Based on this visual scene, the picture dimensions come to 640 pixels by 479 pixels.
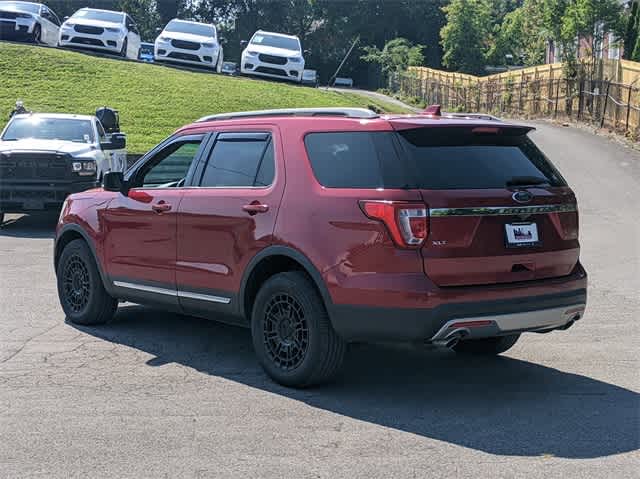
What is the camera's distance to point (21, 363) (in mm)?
6957

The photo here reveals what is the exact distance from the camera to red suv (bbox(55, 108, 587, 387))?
18.6 ft

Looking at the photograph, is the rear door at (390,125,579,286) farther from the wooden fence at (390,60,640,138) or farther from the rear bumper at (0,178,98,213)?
the wooden fence at (390,60,640,138)

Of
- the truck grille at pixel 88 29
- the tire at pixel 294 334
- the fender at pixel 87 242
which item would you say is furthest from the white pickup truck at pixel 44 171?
the truck grille at pixel 88 29

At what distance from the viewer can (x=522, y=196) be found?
19.7ft

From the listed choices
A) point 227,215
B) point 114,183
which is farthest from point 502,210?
point 114,183

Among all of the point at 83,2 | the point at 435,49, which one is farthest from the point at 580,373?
the point at 83,2

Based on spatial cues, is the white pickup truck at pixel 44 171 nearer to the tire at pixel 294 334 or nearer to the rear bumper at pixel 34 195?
the rear bumper at pixel 34 195

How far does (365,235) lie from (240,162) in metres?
1.53

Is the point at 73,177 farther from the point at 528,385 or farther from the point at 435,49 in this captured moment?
the point at 435,49

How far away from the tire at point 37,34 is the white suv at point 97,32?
80cm

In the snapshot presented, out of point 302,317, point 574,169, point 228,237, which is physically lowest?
point 574,169

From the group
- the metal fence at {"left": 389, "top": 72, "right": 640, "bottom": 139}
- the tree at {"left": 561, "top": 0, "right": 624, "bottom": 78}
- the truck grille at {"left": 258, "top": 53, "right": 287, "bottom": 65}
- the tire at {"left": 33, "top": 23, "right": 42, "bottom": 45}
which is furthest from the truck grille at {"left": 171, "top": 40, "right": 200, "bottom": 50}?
the tree at {"left": 561, "top": 0, "right": 624, "bottom": 78}

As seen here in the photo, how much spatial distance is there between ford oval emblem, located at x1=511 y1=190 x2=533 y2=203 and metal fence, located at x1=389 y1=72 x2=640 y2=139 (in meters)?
20.9

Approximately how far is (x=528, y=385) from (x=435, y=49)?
259ft
